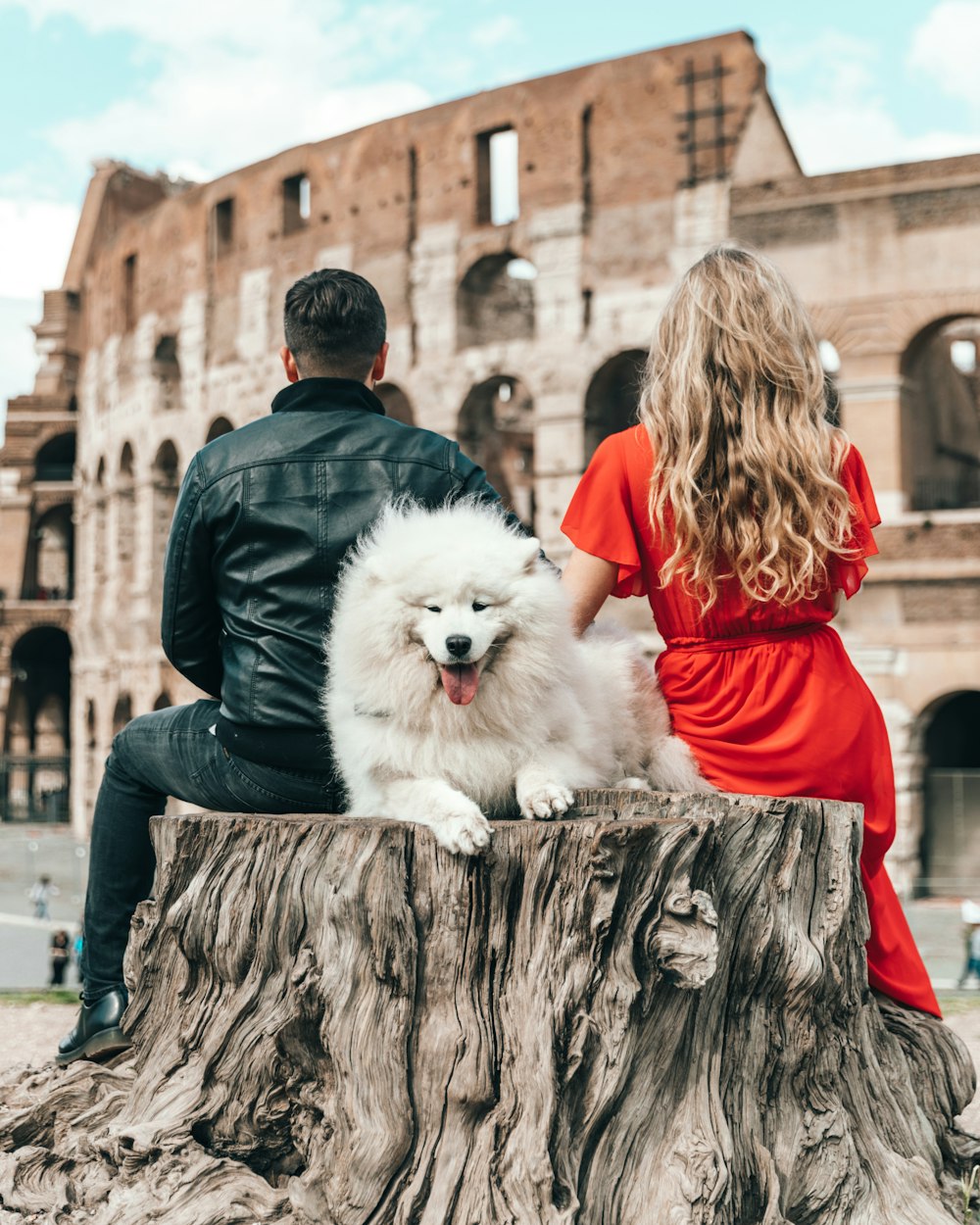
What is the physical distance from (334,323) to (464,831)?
1346 millimetres

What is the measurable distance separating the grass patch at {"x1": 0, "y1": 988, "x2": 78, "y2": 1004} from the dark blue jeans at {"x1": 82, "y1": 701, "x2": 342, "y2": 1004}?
2.70 meters

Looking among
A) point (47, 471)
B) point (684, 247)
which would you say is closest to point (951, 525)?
point (684, 247)

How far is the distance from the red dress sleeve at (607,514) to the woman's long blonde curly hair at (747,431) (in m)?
0.14

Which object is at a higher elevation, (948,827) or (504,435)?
(504,435)

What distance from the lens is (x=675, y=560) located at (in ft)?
11.0

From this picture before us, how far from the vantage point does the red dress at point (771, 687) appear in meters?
3.36

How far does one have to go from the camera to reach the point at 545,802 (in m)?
2.95

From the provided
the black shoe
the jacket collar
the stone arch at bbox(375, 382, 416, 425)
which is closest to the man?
the jacket collar

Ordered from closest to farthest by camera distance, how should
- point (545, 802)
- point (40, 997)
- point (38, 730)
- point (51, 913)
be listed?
point (545, 802), point (40, 997), point (51, 913), point (38, 730)

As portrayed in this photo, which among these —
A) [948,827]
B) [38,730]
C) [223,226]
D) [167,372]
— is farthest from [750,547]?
[38,730]

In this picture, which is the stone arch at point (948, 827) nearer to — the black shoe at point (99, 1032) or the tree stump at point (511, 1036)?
the tree stump at point (511, 1036)

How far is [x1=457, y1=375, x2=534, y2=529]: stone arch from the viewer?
19.0m

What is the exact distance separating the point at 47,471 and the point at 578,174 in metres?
18.5

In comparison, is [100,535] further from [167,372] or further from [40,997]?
[40,997]
